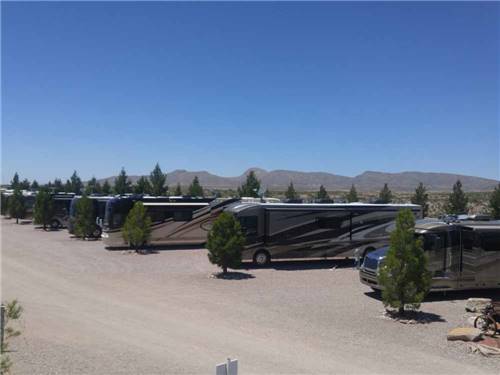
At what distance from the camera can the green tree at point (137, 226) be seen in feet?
78.3

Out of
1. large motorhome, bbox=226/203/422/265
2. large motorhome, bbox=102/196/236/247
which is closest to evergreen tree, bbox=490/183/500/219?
large motorhome, bbox=226/203/422/265

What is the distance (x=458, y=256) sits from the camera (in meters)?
14.5

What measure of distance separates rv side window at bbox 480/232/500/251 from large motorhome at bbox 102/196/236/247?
44.8 feet

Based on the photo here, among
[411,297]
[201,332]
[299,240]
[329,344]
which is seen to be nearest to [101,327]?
[201,332]

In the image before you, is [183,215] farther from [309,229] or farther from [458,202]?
[458,202]

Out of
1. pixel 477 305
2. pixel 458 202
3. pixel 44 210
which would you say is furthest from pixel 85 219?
pixel 458 202

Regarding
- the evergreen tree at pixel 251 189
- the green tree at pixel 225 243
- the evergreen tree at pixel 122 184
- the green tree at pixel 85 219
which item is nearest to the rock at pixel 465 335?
the green tree at pixel 225 243

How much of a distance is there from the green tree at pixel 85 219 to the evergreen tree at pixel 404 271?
21369 millimetres

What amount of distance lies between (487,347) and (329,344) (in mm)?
3066

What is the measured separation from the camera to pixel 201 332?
1026 centimetres

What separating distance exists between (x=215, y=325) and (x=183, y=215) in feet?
52.8

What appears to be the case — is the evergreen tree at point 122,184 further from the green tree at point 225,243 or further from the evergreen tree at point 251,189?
the green tree at point 225,243

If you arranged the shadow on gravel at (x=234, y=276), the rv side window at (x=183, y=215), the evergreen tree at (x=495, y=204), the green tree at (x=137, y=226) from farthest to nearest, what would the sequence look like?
the evergreen tree at (x=495, y=204) < the rv side window at (x=183, y=215) < the green tree at (x=137, y=226) < the shadow on gravel at (x=234, y=276)

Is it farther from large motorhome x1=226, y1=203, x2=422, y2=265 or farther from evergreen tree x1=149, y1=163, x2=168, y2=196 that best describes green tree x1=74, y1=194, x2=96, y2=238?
evergreen tree x1=149, y1=163, x2=168, y2=196
